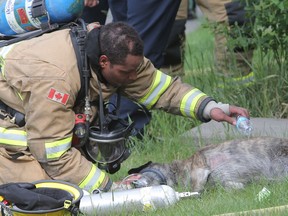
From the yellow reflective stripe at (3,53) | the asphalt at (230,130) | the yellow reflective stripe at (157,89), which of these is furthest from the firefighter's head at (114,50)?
the asphalt at (230,130)

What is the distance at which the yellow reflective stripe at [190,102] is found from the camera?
18.9 ft

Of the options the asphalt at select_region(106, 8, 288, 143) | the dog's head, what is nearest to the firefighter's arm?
the dog's head

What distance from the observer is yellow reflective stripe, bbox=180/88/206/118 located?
577 centimetres

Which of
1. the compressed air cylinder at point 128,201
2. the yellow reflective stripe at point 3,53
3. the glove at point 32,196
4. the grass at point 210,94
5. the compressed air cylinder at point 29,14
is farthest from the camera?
the grass at point 210,94

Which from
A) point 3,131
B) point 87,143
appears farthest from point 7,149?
point 87,143

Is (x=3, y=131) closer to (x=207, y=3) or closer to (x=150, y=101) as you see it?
(x=150, y=101)

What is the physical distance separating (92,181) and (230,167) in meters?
0.84

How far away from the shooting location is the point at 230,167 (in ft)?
17.9

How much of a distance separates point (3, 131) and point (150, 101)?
1006mm

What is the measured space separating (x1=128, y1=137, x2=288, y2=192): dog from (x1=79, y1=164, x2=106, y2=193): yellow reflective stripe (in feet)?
0.79

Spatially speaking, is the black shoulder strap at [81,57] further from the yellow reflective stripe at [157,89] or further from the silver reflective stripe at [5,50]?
the yellow reflective stripe at [157,89]

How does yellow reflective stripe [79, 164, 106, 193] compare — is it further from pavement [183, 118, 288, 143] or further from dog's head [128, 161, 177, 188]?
pavement [183, 118, 288, 143]

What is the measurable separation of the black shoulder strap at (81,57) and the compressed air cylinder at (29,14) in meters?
0.15

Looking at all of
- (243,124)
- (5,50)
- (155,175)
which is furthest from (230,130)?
(5,50)
